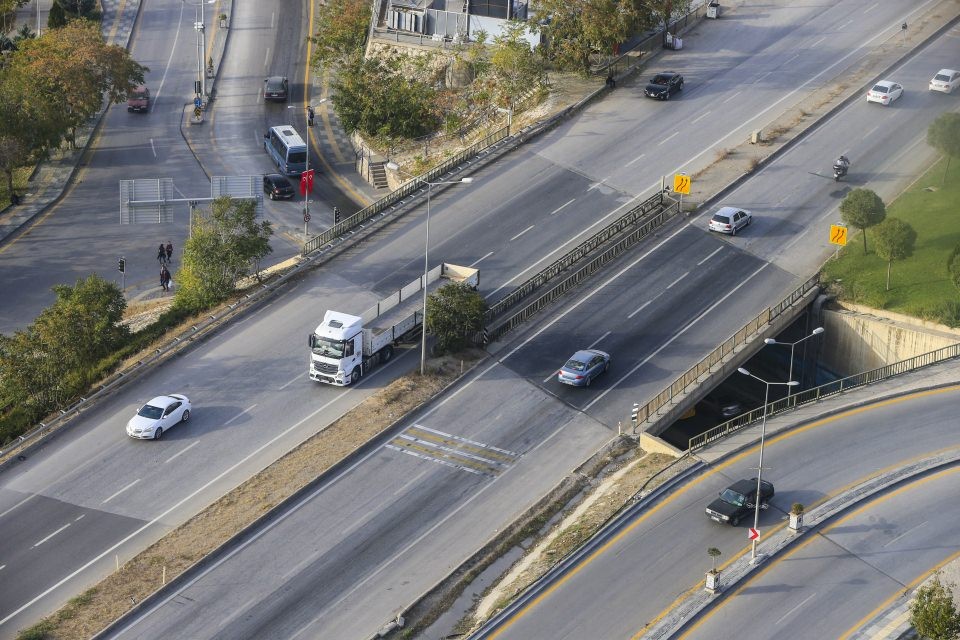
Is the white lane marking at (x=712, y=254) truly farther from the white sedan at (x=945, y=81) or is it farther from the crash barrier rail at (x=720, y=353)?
the white sedan at (x=945, y=81)

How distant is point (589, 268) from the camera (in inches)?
3105

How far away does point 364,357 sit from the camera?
6925 centimetres

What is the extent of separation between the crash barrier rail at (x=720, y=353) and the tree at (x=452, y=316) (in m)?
10.1

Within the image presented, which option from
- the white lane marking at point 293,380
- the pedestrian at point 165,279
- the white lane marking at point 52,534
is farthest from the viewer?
the pedestrian at point 165,279

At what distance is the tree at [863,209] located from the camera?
257ft

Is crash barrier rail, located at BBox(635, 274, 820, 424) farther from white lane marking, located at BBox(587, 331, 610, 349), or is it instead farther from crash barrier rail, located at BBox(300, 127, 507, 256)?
crash barrier rail, located at BBox(300, 127, 507, 256)

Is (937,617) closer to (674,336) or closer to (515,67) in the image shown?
(674,336)

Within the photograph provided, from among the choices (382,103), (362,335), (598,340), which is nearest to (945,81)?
(382,103)

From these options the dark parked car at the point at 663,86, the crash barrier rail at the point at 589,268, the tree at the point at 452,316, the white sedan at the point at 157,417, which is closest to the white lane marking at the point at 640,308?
the crash barrier rail at the point at 589,268

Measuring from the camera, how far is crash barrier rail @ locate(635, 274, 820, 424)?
67375 mm

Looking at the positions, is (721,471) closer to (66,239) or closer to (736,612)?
(736,612)

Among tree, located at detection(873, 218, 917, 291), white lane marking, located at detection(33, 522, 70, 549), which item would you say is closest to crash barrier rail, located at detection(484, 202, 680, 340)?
tree, located at detection(873, 218, 917, 291)

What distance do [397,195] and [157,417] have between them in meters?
27.3

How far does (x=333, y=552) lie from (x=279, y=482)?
5426 mm
